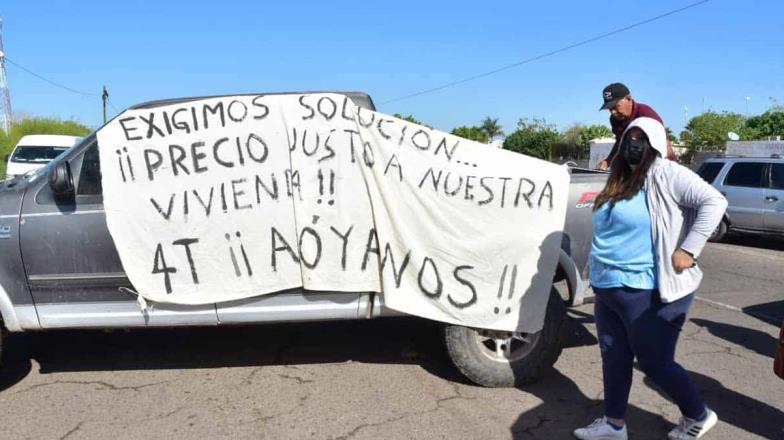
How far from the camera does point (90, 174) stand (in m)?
4.12

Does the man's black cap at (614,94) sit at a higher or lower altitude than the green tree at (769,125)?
lower

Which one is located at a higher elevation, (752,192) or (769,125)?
(769,125)

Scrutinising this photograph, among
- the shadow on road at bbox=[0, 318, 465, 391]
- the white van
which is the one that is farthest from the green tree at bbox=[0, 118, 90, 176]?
the shadow on road at bbox=[0, 318, 465, 391]

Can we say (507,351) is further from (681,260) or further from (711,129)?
(711,129)

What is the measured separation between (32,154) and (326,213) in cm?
1567

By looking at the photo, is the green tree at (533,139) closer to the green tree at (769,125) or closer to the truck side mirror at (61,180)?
the green tree at (769,125)

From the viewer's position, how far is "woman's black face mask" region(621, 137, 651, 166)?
3.13 m

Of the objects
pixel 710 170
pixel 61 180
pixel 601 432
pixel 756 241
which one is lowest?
pixel 756 241

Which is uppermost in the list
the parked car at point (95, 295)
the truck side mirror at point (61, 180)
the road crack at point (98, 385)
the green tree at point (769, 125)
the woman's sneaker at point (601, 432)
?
the green tree at point (769, 125)

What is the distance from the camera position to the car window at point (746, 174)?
454 inches

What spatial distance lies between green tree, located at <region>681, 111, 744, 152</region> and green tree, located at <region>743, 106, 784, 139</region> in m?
0.93

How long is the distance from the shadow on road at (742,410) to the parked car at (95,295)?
1.00 meters

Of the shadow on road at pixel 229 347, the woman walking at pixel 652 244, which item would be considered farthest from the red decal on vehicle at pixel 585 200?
the shadow on road at pixel 229 347

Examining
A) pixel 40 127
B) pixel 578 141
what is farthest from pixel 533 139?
pixel 40 127
